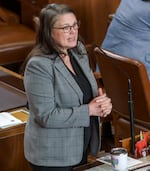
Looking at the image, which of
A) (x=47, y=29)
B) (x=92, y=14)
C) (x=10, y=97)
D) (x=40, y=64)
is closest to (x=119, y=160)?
(x=40, y=64)

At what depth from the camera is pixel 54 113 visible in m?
2.23

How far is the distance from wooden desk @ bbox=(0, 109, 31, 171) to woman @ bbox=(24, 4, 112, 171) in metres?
0.53

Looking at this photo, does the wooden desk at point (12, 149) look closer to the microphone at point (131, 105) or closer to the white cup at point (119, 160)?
the microphone at point (131, 105)

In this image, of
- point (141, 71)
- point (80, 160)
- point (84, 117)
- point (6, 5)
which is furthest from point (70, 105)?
point (6, 5)

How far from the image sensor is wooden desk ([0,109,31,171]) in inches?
113

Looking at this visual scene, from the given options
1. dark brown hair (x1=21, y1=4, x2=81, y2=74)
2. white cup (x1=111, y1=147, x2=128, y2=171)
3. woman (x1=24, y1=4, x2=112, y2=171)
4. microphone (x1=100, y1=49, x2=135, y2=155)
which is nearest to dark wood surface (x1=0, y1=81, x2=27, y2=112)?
microphone (x1=100, y1=49, x2=135, y2=155)

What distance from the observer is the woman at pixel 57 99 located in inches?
87.8

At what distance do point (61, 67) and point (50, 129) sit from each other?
10.5 inches

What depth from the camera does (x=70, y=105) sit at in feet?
7.46

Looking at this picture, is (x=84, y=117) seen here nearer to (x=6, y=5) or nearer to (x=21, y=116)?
(x=21, y=116)

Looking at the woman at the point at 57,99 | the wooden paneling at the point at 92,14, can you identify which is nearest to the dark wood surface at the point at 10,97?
the woman at the point at 57,99

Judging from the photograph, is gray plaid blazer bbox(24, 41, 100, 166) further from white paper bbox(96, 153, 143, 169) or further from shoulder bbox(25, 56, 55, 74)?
white paper bbox(96, 153, 143, 169)

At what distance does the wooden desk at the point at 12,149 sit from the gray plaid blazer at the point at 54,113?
54cm

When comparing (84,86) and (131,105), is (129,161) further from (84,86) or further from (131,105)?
(84,86)
